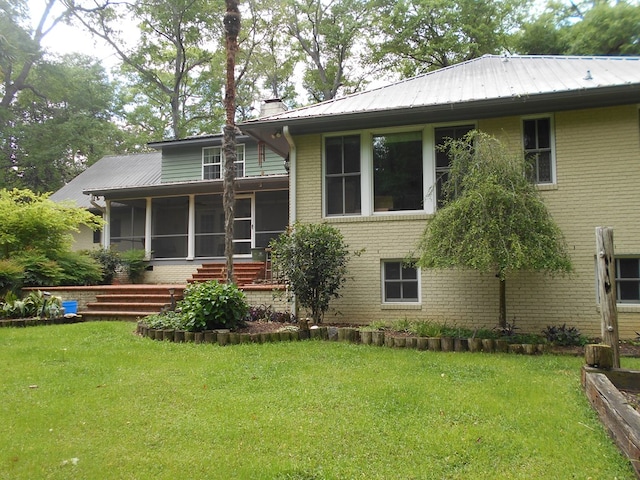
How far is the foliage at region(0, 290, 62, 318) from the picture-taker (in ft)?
32.0

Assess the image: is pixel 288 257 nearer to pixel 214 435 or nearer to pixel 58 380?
pixel 58 380

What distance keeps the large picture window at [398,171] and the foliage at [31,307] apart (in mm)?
7766

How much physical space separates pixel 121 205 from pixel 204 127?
1292 cm

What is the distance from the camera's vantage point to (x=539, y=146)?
325 inches

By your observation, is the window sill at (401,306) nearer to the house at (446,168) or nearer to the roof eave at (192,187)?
the house at (446,168)

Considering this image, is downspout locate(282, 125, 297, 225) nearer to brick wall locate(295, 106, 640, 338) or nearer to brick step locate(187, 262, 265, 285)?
brick wall locate(295, 106, 640, 338)

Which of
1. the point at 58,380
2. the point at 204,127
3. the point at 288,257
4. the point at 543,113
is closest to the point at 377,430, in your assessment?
the point at 58,380

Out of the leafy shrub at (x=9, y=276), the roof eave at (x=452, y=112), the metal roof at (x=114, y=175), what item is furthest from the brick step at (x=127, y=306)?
the metal roof at (x=114, y=175)

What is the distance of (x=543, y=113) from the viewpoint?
322 inches

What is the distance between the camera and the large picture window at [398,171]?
8852mm

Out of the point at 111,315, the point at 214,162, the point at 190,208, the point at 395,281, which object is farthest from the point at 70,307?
the point at 214,162

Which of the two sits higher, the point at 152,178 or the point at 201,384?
the point at 152,178

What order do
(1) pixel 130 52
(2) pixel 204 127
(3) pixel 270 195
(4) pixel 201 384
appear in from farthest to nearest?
(2) pixel 204 127
(1) pixel 130 52
(3) pixel 270 195
(4) pixel 201 384

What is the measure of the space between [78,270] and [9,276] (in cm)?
189
